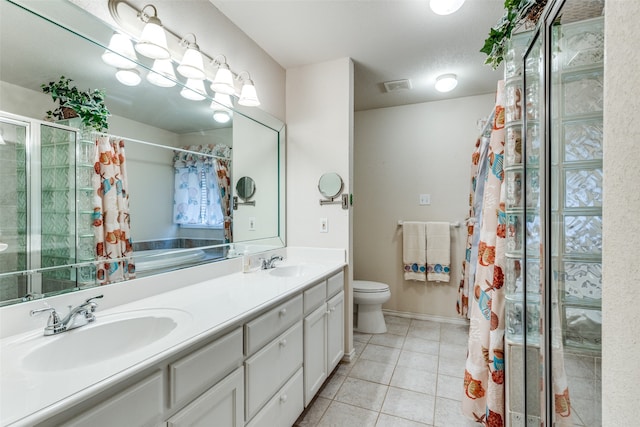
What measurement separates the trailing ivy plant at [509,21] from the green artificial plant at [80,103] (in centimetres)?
176

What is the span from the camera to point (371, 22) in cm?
191

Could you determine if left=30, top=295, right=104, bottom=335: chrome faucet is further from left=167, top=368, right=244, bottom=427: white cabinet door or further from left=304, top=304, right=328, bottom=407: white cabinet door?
left=304, top=304, right=328, bottom=407: white cabinet door

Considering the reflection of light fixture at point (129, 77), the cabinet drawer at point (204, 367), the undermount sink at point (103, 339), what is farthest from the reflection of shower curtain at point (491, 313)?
the reflection of light fixture at point (129, 77)

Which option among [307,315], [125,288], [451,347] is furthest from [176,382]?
[451,347]

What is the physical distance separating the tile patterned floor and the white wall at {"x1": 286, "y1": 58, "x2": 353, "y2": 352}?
30 centimetres

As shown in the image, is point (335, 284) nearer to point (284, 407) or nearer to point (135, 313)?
point (284, 407)

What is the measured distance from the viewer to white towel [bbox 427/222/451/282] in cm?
311

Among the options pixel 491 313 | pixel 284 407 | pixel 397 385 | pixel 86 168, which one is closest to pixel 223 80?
pixel 86 168

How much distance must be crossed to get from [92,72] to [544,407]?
2.17 meters

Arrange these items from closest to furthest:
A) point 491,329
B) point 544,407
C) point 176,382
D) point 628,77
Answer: point 628,77 → point 176,382 → point 544,407 → point 491,329

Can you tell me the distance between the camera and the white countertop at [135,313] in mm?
619

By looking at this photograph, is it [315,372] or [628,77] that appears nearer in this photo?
[628,77]

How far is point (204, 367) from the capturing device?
0.96 metres

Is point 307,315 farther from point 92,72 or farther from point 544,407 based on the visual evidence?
point 92,72
